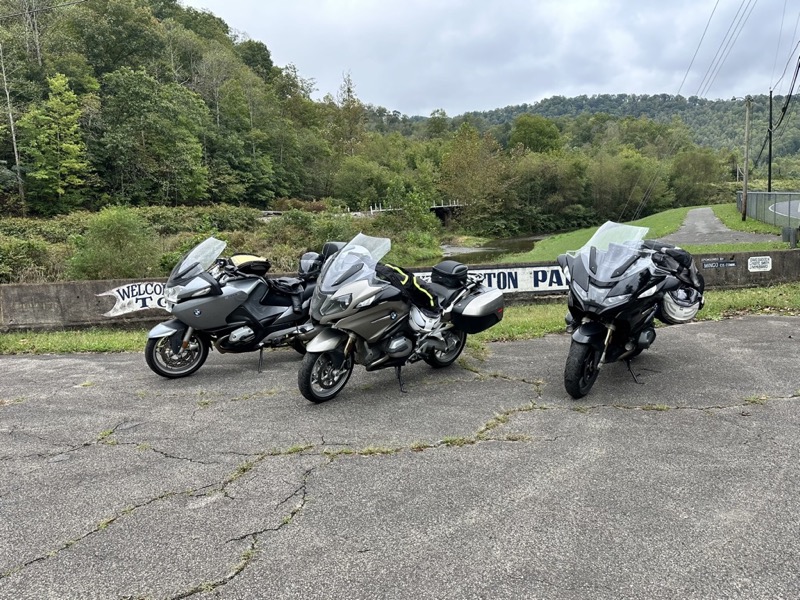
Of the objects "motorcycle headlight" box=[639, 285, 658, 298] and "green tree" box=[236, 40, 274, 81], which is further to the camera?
"green tree" box=[236, 40, 274, 81]

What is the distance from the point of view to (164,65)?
56.6m

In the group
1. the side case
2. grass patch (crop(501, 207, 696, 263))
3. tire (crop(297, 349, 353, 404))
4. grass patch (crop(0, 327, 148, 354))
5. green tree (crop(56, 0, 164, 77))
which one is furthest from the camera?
green tree (crop(56, 0, 164, 77))

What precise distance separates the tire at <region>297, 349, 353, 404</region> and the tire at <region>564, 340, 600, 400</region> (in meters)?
2.00

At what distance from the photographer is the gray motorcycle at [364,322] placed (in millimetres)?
5051

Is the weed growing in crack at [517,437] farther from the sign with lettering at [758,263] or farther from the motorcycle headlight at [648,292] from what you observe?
the sign with lettering at [758,263]

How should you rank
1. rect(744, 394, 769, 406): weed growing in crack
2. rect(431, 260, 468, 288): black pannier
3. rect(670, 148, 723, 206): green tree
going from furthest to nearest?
rect(670, 148, 723, 206): green tree, rect(431, 260, 468, 288): black pannier, rect(744, 394, 769, 406): weed growing in crack

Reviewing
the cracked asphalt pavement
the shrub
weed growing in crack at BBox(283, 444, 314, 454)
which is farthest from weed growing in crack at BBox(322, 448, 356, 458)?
the shrub

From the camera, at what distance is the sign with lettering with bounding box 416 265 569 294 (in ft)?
34.2

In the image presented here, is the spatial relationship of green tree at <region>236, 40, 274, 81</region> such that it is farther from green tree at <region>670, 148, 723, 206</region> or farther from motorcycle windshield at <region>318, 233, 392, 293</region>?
motorcycle windshield at <region>318, 233, 392, 293</region>

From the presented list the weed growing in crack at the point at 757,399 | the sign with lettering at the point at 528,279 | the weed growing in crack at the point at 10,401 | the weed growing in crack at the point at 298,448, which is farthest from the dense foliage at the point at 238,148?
the weed growing in crack at the point at 757,399

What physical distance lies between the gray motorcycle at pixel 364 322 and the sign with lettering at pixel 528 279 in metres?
Answer: 4.43

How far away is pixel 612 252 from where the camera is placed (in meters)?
5.21

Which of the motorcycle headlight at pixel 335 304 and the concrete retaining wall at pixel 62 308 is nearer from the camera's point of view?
the motorcycle headlight at pixel 335 304

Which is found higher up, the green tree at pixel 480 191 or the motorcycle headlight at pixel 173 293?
the green tree at pixel 480 191
